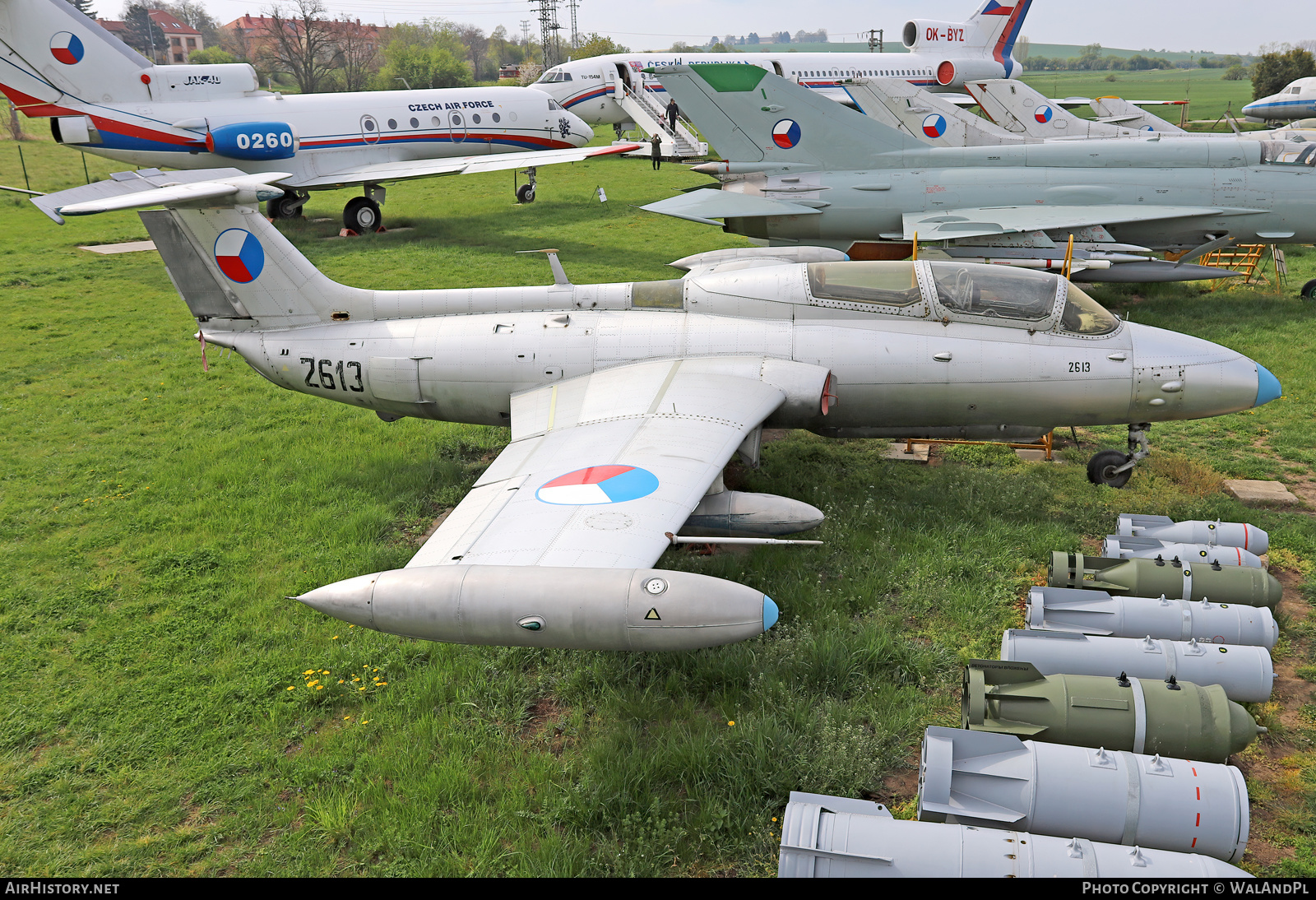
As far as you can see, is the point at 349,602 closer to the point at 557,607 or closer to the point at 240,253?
the point at 557,607

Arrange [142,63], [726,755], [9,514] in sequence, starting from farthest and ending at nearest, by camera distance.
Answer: [142,63] < [9,514] < [726,755]

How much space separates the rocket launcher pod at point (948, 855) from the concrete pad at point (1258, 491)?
262 inches

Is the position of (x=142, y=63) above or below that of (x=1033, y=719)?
above

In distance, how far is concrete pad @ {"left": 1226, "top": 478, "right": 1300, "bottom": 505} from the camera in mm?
9141

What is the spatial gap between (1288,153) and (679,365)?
14155 millimetres

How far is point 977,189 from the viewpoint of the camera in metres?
15.9

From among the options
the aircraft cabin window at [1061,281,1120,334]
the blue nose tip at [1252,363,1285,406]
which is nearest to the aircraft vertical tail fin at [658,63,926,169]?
the aircraft cabin window at [1061,281,1120,334]

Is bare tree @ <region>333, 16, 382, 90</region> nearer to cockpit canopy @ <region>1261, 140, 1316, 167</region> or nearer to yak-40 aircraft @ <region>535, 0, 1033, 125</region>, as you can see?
yak-40 aircraft @ <region>535, 0, 1033, 125</region>

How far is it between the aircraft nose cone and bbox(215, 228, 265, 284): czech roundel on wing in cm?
583

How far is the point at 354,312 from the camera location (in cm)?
973

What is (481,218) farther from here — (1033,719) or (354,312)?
(1033,719)
